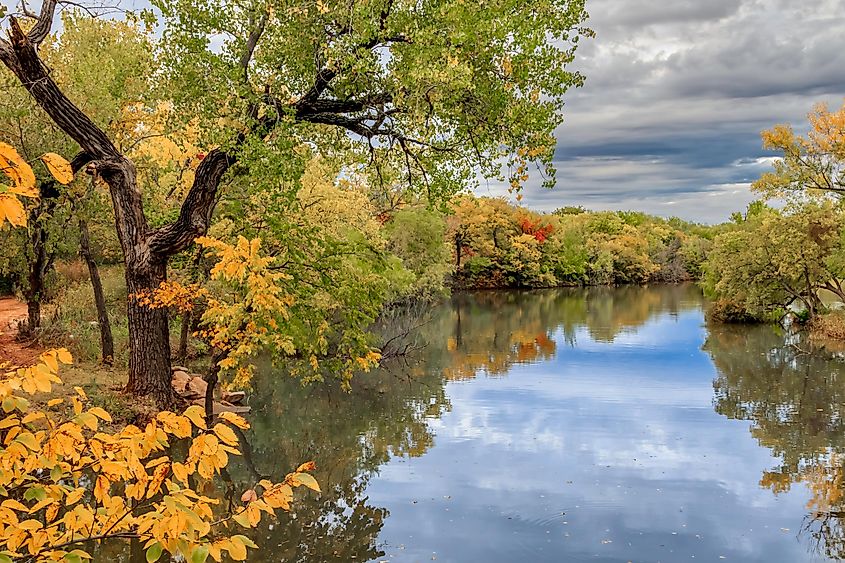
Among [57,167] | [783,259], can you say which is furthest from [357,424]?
[783,259]

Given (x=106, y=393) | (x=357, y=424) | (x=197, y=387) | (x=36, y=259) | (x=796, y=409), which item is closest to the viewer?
(x=106, y=393)

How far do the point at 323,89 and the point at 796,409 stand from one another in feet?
50.4

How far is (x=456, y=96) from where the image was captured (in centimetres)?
1005

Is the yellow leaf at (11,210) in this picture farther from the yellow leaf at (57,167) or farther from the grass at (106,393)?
the grass at (106,393)

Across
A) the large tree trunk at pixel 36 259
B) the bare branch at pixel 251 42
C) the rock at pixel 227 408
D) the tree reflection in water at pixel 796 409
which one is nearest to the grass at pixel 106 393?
the large tree trunk at pixel 36 259

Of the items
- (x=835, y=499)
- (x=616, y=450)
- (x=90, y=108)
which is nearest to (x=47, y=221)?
(x=90, y=108)

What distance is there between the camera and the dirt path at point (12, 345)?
1477cm

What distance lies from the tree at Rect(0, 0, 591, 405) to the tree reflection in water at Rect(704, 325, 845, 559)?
732cm

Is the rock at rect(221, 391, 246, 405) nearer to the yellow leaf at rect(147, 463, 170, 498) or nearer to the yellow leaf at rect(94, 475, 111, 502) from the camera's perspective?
the yellow leaf at rect(147, 463, 170, 498)

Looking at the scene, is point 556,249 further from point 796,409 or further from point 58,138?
point 58,138

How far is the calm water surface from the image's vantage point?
1062cm

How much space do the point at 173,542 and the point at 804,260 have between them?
115ft

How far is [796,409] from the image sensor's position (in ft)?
62.8

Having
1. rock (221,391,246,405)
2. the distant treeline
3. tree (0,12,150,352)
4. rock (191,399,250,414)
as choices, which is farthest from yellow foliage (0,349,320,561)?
the distant treeline
